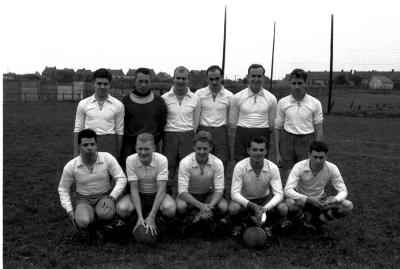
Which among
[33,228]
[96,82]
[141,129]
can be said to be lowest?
[33,228]

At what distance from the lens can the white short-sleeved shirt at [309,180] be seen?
5074 mm

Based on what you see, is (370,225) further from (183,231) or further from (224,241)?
(183,231)

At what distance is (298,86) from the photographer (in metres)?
5.38

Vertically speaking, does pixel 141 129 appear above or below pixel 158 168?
above

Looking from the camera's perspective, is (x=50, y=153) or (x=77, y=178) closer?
(x=77, y=178)

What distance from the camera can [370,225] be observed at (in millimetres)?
5500

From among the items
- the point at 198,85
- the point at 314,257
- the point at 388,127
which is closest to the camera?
the point at 314,257

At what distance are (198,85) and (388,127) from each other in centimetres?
1285

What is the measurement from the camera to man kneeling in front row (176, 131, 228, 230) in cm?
491

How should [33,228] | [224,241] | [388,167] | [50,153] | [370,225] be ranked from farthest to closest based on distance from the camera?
1. [50,153]
2. [388,167]
3. [370,225]
4. [33,228]
5. [224,241]

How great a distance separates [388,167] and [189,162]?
5.75 m

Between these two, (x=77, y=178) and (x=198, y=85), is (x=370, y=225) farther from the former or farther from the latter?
(x=198, y=85)

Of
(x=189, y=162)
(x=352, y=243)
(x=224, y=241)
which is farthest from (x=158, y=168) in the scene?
(x=352, y=243)

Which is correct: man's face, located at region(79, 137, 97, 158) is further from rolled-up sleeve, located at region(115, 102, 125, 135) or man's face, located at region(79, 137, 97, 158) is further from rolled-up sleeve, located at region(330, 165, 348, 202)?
rolled-up sleeve, located at region(330, 165, 348, 202)
